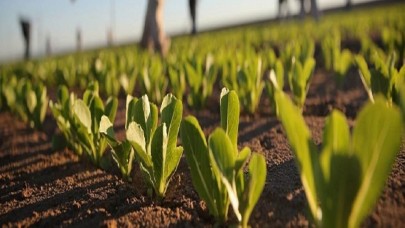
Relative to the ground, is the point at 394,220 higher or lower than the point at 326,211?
lower

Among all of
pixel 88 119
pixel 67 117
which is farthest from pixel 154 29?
pixel 88 119

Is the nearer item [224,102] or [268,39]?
[224,102]

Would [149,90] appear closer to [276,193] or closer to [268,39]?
[276,193]

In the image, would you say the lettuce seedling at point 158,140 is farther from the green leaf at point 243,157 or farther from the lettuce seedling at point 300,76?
the lettuce seedling at point 300,76

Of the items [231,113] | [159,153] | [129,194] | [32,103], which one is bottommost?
[129,194]

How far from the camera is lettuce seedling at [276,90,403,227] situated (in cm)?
63

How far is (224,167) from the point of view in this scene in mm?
862

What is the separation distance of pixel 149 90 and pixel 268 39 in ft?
17.8

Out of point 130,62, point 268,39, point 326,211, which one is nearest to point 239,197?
point 326,211

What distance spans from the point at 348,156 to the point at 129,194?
2.85 feet

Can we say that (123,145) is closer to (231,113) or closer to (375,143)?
(231,113)

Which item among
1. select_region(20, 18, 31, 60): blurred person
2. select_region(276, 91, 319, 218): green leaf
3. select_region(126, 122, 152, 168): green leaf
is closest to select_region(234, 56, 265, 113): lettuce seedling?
select_region(126, 122, 152, 168): green leaf

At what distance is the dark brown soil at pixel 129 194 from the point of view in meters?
1.03

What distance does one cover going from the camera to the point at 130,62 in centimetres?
416
